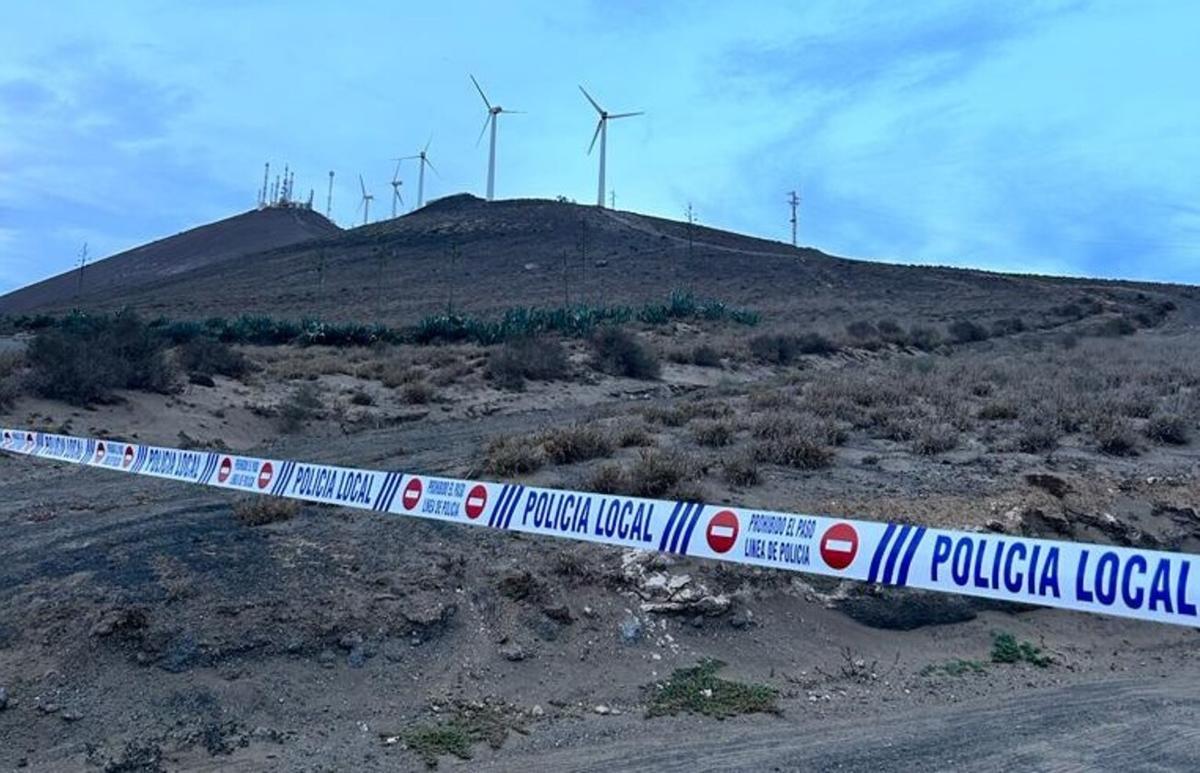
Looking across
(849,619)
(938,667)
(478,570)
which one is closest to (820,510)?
(849,619)

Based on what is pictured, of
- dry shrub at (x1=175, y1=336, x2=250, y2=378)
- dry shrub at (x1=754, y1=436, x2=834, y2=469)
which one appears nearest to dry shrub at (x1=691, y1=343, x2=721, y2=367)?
dry shrub at (x1=175, y1=336, x2=250, y2=378)

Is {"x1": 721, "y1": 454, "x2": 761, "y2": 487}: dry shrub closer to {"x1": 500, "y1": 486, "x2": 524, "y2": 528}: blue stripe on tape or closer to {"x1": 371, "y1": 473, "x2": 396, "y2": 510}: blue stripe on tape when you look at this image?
{"x1": 500, "y1": 486, "x2": 524, "y2": 528}: blue stripe on tape

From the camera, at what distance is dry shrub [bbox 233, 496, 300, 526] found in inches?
423

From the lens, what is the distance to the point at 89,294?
96.6m

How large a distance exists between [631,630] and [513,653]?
3.61ft

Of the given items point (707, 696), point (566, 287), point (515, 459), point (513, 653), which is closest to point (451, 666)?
point (513, 653)

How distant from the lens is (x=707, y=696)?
7980 mm

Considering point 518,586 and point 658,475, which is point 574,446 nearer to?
point 658,475

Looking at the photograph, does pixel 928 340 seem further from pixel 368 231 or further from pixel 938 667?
pixel 368 231

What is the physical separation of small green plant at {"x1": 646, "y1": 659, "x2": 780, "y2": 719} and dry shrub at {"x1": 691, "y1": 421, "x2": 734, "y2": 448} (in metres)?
6.70

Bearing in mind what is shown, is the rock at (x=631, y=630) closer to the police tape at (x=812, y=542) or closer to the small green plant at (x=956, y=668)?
the police tape at (x=812, y=542)

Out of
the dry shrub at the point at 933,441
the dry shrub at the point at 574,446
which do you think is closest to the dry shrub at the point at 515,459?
the dry shrub at the point at 574,446

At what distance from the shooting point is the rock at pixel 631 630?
349 inches

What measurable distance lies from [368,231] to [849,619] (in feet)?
325
